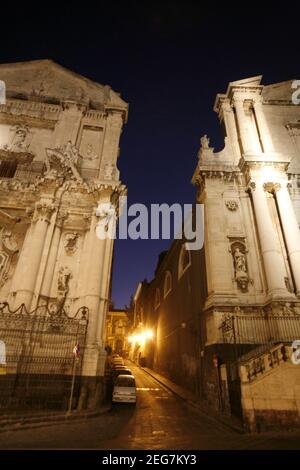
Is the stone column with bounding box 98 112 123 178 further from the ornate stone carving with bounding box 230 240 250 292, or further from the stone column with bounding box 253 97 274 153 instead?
the stone column with bounding box 253 97 274 153

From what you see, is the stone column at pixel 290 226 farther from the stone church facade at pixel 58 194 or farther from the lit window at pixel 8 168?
the lit window at pixel 8 168

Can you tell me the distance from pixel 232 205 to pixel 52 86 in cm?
1859

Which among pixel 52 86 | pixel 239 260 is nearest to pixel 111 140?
pixel 52 86

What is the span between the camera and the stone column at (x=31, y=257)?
42.5 ft

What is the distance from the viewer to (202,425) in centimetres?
901

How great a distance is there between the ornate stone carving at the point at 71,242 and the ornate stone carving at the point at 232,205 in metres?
9.59

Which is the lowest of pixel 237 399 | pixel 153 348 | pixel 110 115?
pixel 237 399

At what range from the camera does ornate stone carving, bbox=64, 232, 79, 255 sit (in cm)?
1535

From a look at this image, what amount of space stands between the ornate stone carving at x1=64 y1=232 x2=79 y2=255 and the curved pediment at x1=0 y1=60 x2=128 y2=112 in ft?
38.4

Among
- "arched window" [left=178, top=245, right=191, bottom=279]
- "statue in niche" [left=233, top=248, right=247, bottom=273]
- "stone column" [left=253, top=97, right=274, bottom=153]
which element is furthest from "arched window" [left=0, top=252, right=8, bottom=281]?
"stone column" [left=253, top=97, right=274, bottom=153]

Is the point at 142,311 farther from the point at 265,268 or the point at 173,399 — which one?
the point at 265,268

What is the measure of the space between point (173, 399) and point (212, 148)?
16.6 meters

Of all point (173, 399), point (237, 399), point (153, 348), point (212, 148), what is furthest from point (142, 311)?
point (237, 399)

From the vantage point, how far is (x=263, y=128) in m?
19.5
